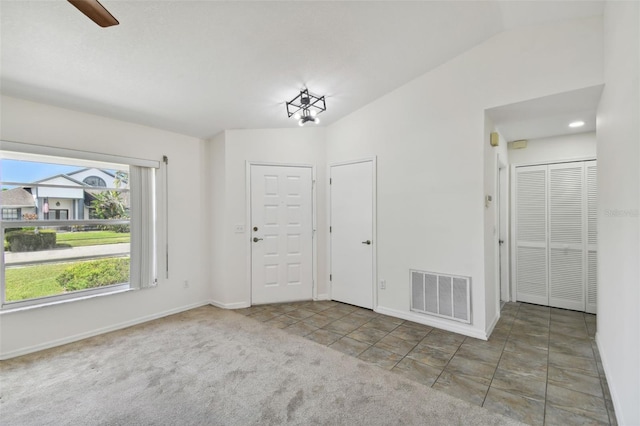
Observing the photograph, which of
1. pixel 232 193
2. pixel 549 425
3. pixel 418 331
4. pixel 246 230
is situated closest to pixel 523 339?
pixel 418 331

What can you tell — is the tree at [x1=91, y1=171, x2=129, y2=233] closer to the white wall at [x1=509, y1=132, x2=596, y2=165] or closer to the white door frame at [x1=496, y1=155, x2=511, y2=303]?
the white door frame at [x1=496, y1=155, x2=511, y2=303]

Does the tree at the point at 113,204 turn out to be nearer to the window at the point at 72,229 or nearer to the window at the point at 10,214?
the window at the point at 72,229

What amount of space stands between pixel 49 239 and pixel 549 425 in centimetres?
453

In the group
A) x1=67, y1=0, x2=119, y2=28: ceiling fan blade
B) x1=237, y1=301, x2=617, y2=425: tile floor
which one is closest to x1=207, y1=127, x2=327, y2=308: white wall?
x1=237, y1=301, x2=617, y2=425: tile floor

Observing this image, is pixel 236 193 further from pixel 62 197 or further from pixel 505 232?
pixel 505 232

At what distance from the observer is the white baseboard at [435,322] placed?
2926 mm

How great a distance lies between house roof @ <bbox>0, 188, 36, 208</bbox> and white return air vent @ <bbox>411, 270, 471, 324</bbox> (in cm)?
416

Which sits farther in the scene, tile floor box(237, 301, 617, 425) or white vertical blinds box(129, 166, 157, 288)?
white vertical blinds box(129, 166, 157, 288)

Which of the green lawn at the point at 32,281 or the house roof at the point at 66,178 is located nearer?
the green lawn at the point at 32,281

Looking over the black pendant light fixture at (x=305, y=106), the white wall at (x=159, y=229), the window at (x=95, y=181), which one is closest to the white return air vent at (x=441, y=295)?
the black pendant light fixture at (x=305, y=106)

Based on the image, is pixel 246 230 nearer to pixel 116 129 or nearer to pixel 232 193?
pixel 232 193

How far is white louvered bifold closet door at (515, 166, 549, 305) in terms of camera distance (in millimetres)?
3891

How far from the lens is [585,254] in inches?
142

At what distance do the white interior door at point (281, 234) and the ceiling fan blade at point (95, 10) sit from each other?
2.67m
